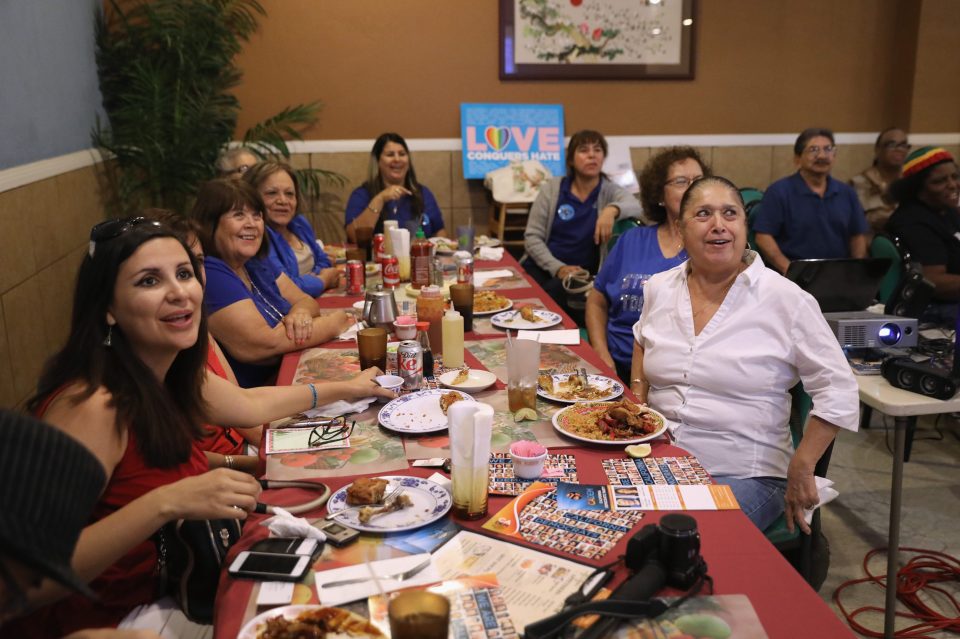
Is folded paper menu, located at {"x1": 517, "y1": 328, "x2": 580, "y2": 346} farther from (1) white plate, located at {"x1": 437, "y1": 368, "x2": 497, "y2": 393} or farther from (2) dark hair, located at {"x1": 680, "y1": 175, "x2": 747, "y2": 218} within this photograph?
(2) dark hair, located at {"x1": 680, "y1": 175, "x2": 747, "y2": 218}

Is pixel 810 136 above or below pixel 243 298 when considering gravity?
above

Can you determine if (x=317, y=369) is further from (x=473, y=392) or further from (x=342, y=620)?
(x=342, y=620)

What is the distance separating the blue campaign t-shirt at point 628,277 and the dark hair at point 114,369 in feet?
5.93

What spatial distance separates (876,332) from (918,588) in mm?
918

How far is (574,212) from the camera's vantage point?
459cm

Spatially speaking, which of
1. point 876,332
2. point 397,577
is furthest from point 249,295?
point 876,332

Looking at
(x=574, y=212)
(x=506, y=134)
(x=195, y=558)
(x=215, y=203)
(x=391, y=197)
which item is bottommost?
(x=195, y=558)

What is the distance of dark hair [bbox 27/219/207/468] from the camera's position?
1.45 meters

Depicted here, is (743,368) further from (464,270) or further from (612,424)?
(464,270)

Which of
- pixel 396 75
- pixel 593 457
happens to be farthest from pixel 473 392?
pixel 396 75

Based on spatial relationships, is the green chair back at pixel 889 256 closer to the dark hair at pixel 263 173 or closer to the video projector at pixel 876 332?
the video projector at pixel 876 332

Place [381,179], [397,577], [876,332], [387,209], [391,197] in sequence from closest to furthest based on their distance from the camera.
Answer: [397,577], [876,332], [391,197], [387,209], [381,179]

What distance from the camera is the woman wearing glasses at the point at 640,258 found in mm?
2904

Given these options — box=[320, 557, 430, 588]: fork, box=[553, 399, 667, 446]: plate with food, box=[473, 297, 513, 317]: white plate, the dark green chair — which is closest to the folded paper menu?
box=[473, 297, 513, 317]: white plate
